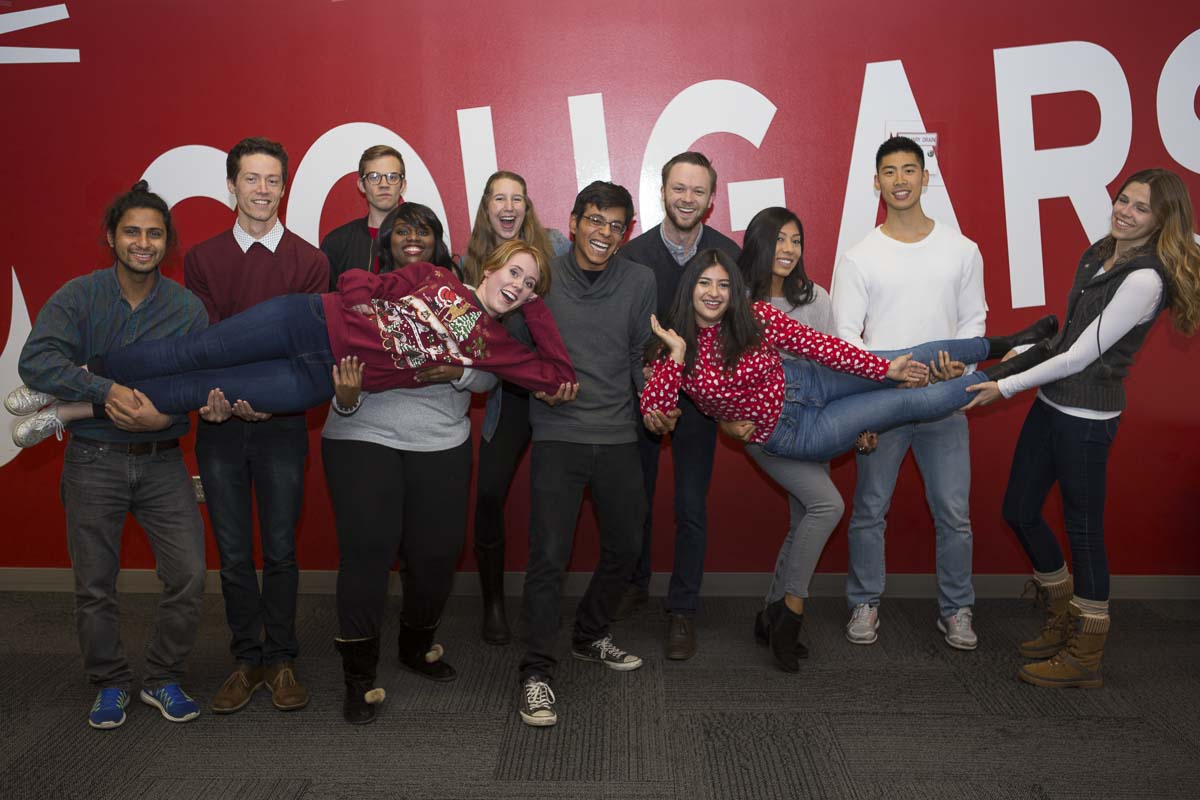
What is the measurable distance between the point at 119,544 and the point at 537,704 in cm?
149

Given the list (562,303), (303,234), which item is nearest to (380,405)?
(562,303)

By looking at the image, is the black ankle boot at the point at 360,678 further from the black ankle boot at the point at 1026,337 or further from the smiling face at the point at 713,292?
the black ankle boot at the point at 1026,337

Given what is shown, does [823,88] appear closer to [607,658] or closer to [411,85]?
[411,85]

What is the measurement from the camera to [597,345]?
3.02 m

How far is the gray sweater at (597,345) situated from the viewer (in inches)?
118

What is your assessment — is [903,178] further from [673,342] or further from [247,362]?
[247,362]

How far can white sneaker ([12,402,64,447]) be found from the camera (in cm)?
275

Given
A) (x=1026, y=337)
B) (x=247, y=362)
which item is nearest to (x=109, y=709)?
(x=247, y=362)

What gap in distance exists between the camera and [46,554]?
4367 millimetres

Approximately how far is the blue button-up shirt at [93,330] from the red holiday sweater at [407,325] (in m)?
0.59

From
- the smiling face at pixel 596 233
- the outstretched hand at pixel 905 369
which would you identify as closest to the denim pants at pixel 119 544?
A: the smiling face at pixel 596 233

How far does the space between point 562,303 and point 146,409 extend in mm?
1360

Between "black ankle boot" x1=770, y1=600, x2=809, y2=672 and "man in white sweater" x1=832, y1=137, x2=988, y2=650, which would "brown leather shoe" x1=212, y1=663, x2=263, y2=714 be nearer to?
"black ankle boot" x1=770, y1=600, x2=809, y2=672

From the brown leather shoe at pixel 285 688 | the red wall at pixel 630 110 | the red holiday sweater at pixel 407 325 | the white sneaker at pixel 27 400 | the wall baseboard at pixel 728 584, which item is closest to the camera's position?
the red holiday sweater at pixel 407 325
